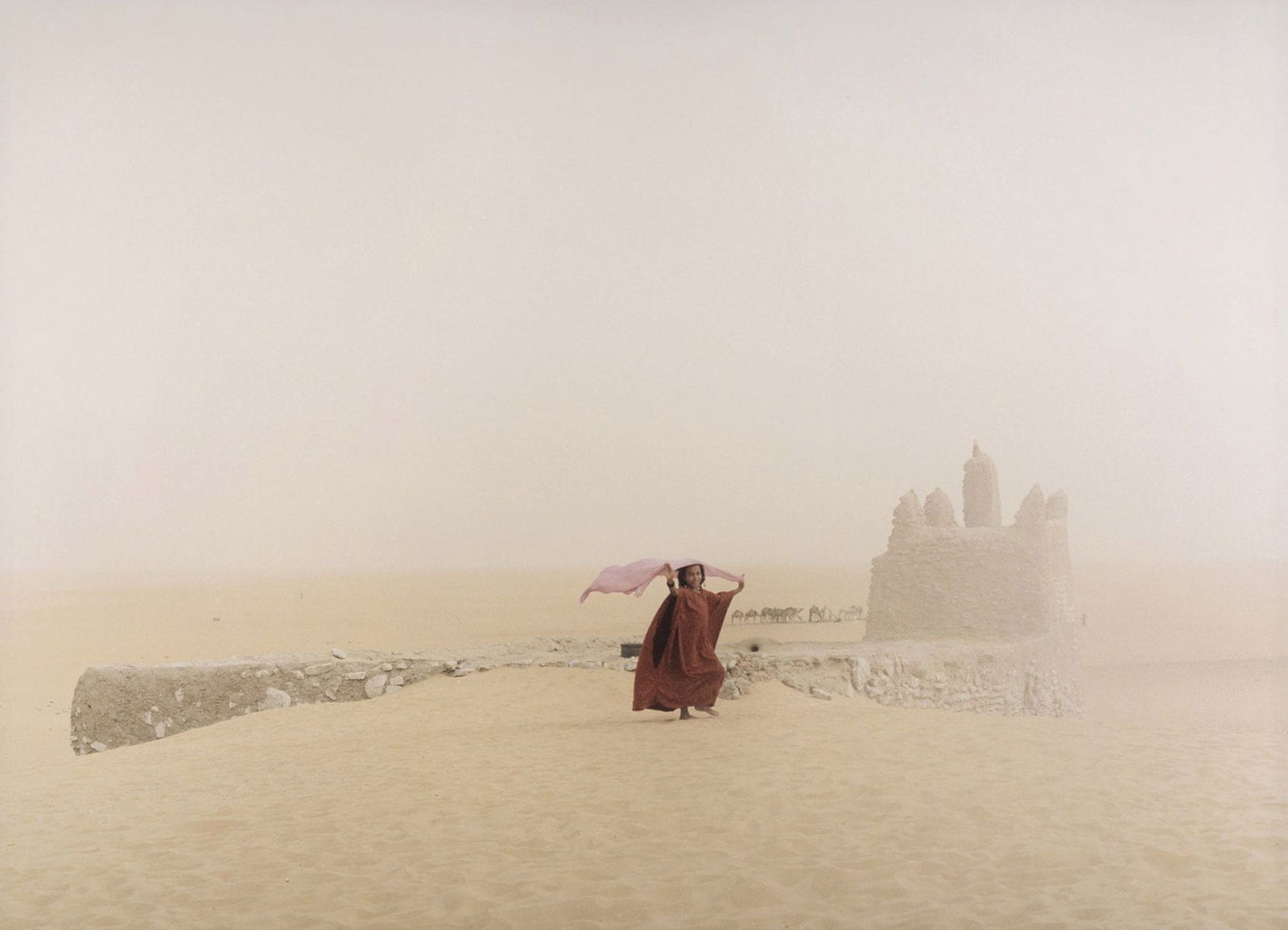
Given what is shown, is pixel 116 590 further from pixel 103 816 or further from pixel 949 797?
pixel 949 797

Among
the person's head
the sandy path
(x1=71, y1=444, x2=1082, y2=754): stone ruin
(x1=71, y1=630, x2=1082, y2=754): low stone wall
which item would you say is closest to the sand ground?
the sandy path

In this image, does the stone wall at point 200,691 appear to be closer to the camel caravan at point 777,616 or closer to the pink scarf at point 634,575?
the pink scarf at point 634,575

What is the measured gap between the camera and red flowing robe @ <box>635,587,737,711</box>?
1095cm

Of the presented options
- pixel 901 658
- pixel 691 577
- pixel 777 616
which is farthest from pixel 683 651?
pixel 777 616

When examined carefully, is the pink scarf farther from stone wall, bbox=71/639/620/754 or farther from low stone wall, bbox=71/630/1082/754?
stone wall, bbox=71/639/620/754

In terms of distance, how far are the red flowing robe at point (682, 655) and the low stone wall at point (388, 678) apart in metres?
1.58

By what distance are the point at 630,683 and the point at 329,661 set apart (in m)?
3.97

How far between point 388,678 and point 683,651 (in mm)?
4559

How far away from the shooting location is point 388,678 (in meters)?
13.4

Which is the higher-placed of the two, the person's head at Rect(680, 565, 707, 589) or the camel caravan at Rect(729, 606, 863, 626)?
the person's head at Rect(680, 565, 707, 589)

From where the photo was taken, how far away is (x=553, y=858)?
6.71m

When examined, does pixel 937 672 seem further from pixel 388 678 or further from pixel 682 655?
pixel 388 678

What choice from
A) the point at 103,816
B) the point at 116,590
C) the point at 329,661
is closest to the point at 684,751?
the point at 103,816

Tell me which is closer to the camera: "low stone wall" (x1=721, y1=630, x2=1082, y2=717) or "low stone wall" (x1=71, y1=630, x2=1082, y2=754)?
"low stone wall" (x1=71, y1=630, x2=1082, y2=754)
